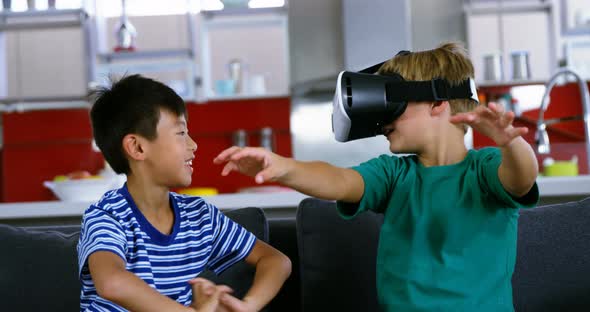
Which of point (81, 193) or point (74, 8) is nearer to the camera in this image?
point (81, 193)

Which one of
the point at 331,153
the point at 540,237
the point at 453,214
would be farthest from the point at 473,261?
the point at 331,153

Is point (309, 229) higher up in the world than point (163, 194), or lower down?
lower down

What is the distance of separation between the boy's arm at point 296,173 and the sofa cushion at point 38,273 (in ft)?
2.10

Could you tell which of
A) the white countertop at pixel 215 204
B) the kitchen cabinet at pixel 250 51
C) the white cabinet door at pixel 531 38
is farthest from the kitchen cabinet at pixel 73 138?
the white countertop at pixel 215 204

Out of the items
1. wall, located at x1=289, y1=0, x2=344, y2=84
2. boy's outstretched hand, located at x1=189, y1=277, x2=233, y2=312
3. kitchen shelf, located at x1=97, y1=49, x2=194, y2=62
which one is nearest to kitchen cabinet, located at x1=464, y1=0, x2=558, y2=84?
wall, located at x1=289, y1=0, x2=344, y2=84

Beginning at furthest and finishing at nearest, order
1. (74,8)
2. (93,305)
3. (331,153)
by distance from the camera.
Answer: (74,8), (331,153), (93,305)

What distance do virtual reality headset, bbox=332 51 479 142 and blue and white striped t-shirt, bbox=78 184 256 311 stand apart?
33 centimetres

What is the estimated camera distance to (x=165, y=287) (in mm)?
1258

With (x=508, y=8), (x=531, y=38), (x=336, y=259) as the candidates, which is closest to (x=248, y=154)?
(x=336, y=259)

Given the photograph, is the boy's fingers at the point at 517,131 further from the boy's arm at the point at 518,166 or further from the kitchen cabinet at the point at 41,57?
the kitchen cabinet at the point at 41,57

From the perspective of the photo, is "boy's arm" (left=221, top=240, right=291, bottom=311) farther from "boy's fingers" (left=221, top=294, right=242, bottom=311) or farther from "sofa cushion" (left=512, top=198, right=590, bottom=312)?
"sofa cushion" (left=512, top=198, right=590, bottom=312)

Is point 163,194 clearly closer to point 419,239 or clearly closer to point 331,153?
point 419,239

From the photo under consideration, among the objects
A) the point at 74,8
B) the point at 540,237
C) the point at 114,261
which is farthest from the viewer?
the point at 74,8

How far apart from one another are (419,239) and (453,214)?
0.07 m
